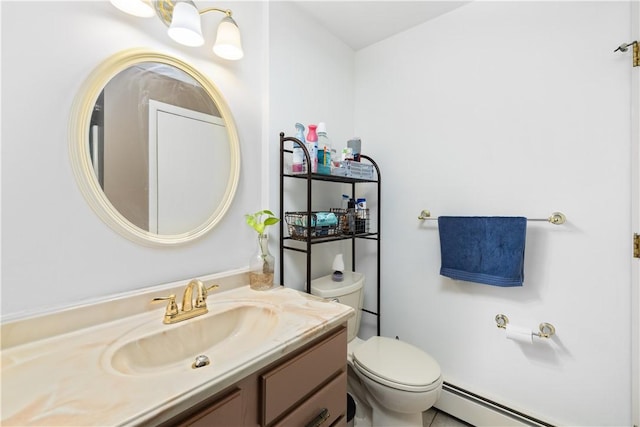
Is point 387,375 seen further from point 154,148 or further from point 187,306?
point 154,148

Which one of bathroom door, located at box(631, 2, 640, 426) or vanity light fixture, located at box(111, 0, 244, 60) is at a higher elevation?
vanity light fixture, located at box(111, 0, 244, 60)

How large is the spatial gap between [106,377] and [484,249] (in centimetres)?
153

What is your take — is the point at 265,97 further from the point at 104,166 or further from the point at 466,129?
the point at 466,129

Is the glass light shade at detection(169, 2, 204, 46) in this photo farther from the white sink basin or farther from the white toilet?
the white toilet

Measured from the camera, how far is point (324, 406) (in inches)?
36.1

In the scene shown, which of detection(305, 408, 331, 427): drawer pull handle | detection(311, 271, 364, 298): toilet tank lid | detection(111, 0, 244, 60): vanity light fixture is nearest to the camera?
detection(305, 408, 331, 427): drawer pull handle

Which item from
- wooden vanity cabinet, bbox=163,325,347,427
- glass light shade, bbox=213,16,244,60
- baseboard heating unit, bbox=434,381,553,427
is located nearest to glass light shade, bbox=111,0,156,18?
glass light shade, bbox=213,16,244,60

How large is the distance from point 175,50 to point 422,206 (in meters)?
1.47

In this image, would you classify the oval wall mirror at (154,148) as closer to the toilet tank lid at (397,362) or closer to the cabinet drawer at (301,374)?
the cabinet drawer at (301,374)

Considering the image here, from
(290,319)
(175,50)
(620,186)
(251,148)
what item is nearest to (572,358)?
(620,186)

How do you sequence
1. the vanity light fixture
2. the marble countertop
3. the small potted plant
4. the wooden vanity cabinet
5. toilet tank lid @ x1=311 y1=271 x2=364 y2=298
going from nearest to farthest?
the marble countertop < the wooden vanity cabinet < the vanity light fixture < the small potted plant < toilet tank lid @ x1=311 y1=271 x2=364 y2=298

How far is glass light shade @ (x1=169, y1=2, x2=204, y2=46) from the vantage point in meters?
0.99

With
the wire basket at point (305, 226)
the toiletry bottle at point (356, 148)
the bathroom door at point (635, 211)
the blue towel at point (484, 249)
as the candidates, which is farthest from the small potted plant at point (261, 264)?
the bathroom door at point (635, 211)

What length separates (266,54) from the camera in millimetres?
1408
